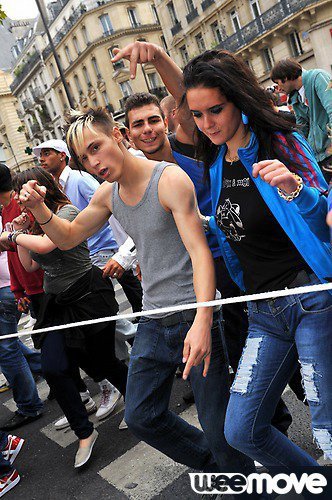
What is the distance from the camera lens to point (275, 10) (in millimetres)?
26594

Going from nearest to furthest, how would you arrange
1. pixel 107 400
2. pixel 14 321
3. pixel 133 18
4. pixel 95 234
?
pixel 107 400
pixel 95 234
pixel 14 321
pixel 133 18

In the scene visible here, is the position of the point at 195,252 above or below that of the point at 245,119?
below

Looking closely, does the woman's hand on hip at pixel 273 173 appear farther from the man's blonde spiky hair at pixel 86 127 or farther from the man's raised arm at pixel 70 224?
the man's raised arm at pixel 70 224

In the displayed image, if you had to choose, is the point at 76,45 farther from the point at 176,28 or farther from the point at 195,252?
the point at 195,252

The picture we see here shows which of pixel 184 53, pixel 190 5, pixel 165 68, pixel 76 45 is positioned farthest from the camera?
pixel 76 45

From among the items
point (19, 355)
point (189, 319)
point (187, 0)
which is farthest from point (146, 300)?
point (187, 0)

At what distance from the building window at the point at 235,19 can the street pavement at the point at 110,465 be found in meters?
30.6

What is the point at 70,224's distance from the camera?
9.03 feet

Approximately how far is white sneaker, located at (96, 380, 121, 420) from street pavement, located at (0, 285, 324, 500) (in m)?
0.05

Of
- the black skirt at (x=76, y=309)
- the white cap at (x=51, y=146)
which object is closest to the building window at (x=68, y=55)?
the white cap at (x=51, y=146)

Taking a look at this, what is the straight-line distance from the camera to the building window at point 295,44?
26.5 meters

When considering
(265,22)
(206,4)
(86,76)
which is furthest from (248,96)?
(86,76)

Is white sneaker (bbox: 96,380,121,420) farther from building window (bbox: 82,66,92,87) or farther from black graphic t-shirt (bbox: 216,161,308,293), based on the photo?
building window (bbox: 82,66,92,87)

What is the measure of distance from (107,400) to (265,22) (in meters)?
27.7
